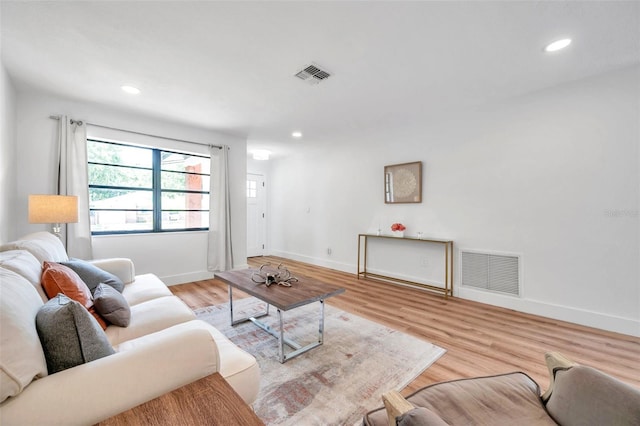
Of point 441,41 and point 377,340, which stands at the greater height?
point 441,41

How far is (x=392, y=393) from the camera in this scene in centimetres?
90

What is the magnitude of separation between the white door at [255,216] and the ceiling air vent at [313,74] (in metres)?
4.06

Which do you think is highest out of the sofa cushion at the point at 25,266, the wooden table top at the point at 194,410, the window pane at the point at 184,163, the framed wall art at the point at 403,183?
the window pane at the point at 184,163

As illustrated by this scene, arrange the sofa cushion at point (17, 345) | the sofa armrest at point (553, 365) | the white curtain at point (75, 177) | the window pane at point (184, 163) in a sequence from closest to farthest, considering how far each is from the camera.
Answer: the sofa cushion at point (17, 345), the sofa armrest at point (553, 365), the white curtain at point (75, 177), the window pane at point (184, 163)

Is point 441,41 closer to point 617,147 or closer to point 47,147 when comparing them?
point 617,147

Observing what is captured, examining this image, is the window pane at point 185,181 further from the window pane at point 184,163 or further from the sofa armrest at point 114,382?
the sofa armrest at point 114,382

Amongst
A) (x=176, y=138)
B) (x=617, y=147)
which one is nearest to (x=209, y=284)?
(x=176, y=138)

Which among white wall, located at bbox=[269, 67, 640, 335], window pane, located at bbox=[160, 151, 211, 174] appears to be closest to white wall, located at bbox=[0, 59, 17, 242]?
window pane, located at bbox=[160, 151, 211, 174]

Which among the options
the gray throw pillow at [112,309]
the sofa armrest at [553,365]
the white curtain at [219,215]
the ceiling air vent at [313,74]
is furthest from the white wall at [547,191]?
the gray throw pillow at [112,309]

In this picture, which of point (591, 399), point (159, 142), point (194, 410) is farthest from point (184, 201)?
point (591, 399)

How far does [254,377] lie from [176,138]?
154 inches

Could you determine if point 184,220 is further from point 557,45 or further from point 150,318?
point 557,45

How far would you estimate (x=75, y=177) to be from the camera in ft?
10.5

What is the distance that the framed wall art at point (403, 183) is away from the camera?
3.98 meters
